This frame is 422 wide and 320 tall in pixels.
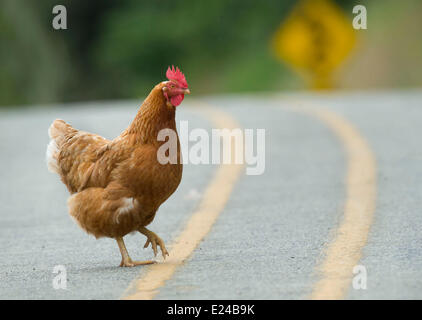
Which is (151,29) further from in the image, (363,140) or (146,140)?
(146,140)

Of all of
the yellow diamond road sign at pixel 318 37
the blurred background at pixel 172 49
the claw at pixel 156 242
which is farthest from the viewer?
the blurred background at pixel 172 49

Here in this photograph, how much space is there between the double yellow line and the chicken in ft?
1.33

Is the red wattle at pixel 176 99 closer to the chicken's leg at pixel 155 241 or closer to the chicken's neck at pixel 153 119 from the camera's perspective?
the chicken's neck at pixel 153 119

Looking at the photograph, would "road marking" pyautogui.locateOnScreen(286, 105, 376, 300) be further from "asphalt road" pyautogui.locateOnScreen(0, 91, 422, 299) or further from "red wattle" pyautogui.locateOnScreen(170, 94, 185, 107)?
"red wattle" pyautogui.locateOnScreen(170, 94, 185, 107)

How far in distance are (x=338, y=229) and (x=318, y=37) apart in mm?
19528

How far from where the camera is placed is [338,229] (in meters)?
8.34

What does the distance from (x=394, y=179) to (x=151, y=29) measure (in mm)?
29515

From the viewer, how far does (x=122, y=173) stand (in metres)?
7.28

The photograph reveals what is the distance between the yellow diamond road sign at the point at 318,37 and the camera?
2727 centimetres

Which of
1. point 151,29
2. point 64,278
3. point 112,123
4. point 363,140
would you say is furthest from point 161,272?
point 151,29

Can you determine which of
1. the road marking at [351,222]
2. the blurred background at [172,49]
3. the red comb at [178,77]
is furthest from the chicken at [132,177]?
the blurred background at [172,49]

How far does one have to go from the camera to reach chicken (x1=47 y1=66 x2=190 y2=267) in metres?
7.23

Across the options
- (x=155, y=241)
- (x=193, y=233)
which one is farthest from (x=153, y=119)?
(x=193, y=233)

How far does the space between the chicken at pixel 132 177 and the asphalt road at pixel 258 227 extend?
0.35 metres
